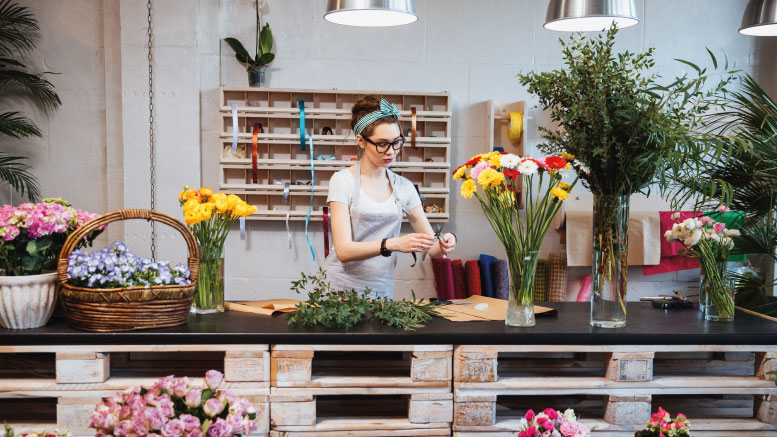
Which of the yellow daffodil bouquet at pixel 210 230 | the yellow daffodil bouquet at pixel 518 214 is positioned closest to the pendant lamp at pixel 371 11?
the yellow daffodil bouquet at pixel 518 214

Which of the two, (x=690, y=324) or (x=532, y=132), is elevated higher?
(x=532, y=132)

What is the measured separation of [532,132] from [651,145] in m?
2.52

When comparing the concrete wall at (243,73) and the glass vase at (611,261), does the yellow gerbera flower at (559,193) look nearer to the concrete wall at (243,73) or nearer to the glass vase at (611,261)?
the glass vase at (611,261)

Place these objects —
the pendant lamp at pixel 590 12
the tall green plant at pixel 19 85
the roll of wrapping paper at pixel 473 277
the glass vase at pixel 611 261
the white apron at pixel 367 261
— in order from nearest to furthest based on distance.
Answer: the glass vase at pixel 611 261
the pendant lamp at pixel 590 12
the white apron at pixel 367 261
the tall green plant at pixel 19 85
the roll of wrapping paper at pixel 473 277

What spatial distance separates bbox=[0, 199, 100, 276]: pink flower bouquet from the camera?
7.48 feet

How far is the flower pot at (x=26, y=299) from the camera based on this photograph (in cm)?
227

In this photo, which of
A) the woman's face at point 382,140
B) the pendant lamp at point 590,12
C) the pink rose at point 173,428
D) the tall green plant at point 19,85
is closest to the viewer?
the pink rose at point 173,428

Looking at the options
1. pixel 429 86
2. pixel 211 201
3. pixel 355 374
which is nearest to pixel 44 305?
pixel 211 201

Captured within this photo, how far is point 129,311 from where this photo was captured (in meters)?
2.27

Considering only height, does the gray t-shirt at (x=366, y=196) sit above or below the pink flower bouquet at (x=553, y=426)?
above

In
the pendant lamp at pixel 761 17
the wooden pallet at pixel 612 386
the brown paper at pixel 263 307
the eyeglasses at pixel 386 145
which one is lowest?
the wooden pallet at pixel 612 386

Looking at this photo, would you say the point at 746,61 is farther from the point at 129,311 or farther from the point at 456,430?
the point at 129,311

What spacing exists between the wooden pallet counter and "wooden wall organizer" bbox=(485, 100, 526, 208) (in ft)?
7.44

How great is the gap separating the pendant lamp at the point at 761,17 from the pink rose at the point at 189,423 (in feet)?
10.2
